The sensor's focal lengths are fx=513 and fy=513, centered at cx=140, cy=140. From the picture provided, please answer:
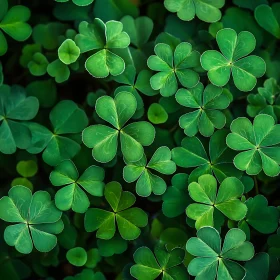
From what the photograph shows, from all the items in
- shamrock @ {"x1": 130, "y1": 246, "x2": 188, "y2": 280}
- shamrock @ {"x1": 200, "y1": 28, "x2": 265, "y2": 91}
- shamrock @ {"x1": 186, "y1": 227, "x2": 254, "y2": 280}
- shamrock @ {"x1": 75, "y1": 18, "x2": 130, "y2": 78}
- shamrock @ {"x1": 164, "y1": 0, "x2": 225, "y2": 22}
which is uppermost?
shamrock @ {"x1": 164, "y1": 0, "x2": 225, "y2": 22}

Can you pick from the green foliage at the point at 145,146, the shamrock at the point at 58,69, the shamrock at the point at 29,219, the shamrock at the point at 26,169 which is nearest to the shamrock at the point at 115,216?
the green foliage at the point at 145,146

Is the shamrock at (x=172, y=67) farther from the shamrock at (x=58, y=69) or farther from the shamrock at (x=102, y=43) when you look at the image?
the shamrock at (x=58, y=69)

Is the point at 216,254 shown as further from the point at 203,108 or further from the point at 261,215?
the point at 203,108

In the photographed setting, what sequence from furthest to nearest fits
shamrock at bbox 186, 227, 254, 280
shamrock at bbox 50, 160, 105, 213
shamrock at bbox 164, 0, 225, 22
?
shamrock at bbox 164, 0, 225, 22, shamrock at bbox 50, 160, 105, 213, shamrock at bbox 186, 227, 254, 280

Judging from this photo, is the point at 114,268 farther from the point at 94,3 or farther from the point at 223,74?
the point at 94,3

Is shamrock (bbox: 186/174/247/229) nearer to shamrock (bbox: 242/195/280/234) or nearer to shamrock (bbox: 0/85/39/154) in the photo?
shamrock (bbox: 242/195/280/234)

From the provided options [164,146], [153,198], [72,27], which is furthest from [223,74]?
[72,27]

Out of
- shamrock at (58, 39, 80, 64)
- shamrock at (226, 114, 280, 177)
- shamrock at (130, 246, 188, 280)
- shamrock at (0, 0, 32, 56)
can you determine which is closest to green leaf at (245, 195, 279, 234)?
shamrock at (226, 114, 280, 177)
